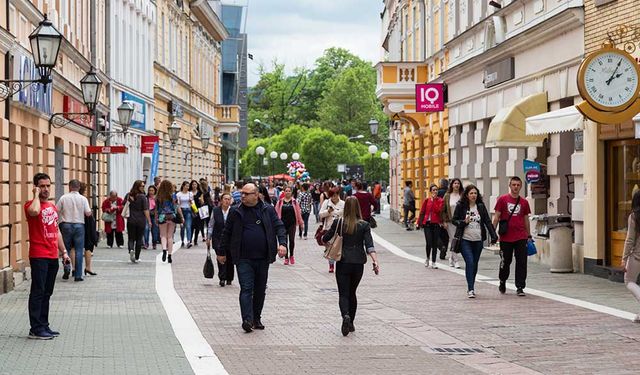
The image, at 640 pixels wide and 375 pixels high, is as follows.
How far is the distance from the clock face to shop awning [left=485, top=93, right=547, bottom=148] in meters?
5.95

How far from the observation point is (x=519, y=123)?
25469mm

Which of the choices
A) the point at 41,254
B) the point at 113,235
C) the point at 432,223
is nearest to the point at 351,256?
the point at 41,254

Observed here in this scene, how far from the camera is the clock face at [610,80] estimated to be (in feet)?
62.1

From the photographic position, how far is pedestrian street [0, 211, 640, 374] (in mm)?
11422

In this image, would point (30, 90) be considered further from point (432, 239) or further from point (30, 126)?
point (432, 239)

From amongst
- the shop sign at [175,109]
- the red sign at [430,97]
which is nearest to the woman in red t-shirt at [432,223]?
the red sign at [430,97]

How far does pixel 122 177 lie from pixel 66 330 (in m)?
30.1

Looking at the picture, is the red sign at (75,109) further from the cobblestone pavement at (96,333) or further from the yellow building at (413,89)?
the yellow building at (413,89)

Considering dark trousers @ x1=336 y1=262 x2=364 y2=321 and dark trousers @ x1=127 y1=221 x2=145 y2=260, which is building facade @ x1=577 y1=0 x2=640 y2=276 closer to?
dark trousers @ x1=336 y1=262 x2=364 y2=321

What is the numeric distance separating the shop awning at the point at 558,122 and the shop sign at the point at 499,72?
21.7ft

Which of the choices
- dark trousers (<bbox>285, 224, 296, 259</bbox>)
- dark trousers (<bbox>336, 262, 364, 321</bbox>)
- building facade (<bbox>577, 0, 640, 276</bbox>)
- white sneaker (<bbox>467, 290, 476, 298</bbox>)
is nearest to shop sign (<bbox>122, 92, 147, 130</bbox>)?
dark trousers (<bbox>285, 224, 296, 259</bbox>)

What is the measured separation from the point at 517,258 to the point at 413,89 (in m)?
24.6

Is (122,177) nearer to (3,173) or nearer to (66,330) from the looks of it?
(3,173)

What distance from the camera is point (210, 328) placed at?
564 inches
